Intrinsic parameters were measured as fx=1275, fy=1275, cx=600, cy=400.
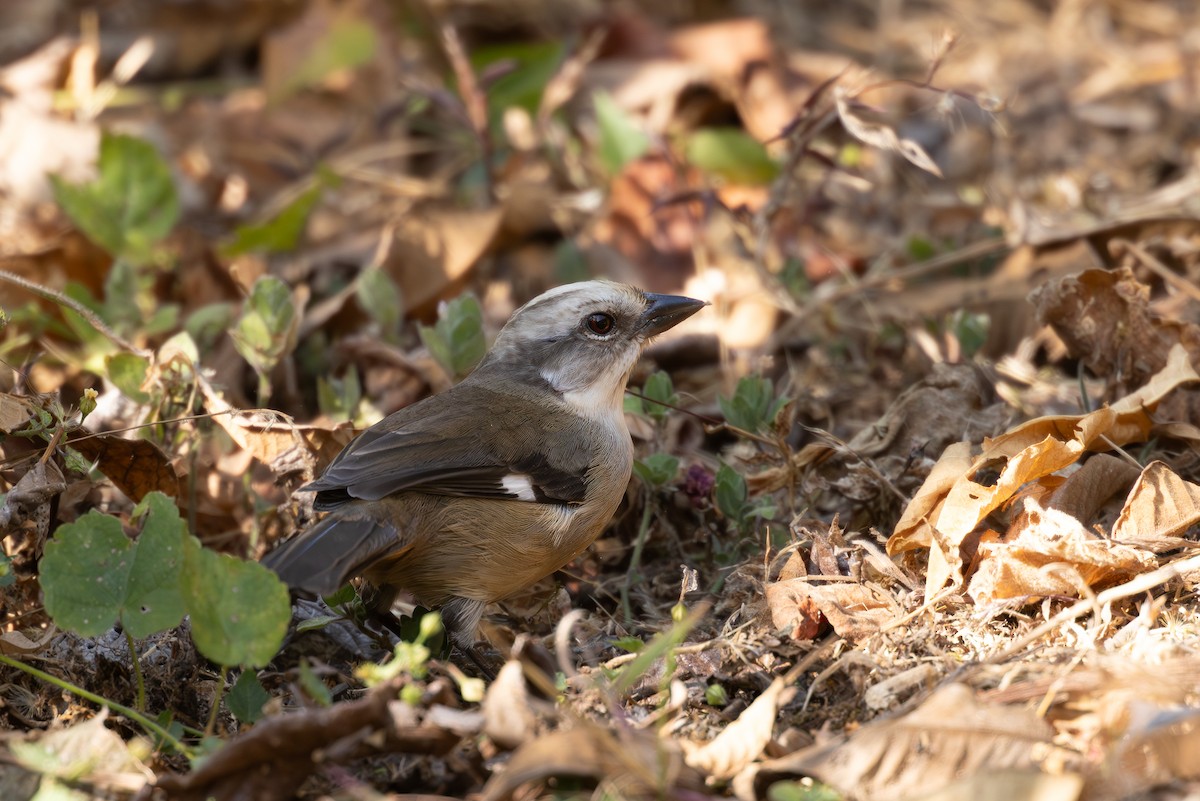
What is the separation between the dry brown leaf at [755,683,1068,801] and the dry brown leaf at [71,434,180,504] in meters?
2.28

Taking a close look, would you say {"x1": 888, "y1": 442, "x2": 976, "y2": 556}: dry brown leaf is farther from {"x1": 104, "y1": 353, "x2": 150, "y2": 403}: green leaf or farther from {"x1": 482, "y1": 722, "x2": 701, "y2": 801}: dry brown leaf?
{"x1": 104, "y1": 353, "x2": 150, "y2": 403}: green leaf

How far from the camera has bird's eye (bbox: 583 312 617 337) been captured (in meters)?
4.64

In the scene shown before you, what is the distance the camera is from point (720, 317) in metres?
5.54

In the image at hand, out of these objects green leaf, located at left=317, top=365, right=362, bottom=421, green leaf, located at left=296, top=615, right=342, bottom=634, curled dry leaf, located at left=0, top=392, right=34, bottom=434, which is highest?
curled dry leaf, located at left=0, top=392, right=34, bottom=434

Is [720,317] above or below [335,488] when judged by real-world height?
below

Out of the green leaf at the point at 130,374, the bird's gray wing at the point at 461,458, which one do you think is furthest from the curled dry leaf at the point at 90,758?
the green leaf at the point at 130,374

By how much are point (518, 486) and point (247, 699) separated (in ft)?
3.80

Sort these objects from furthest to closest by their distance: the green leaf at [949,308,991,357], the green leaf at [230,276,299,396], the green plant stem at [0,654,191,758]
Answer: the green leaf at [949,308,991,357] < the green leaf at [230,276,299,396] < the green plant stem at [0,654,191,758]

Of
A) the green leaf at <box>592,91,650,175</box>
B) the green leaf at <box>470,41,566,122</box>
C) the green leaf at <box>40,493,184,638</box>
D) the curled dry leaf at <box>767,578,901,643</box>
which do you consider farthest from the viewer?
the green leaf at <box>470,41,566,122</box>

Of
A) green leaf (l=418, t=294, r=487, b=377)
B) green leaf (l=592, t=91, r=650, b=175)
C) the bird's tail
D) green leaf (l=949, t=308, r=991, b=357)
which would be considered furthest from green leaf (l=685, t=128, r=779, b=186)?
the bird's tail

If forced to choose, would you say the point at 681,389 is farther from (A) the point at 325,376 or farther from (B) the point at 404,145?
(B) the point at 404,145

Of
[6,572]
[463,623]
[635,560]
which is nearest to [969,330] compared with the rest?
[635,560]

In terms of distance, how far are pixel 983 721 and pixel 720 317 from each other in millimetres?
3094

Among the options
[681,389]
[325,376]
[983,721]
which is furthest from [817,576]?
[325,376]
